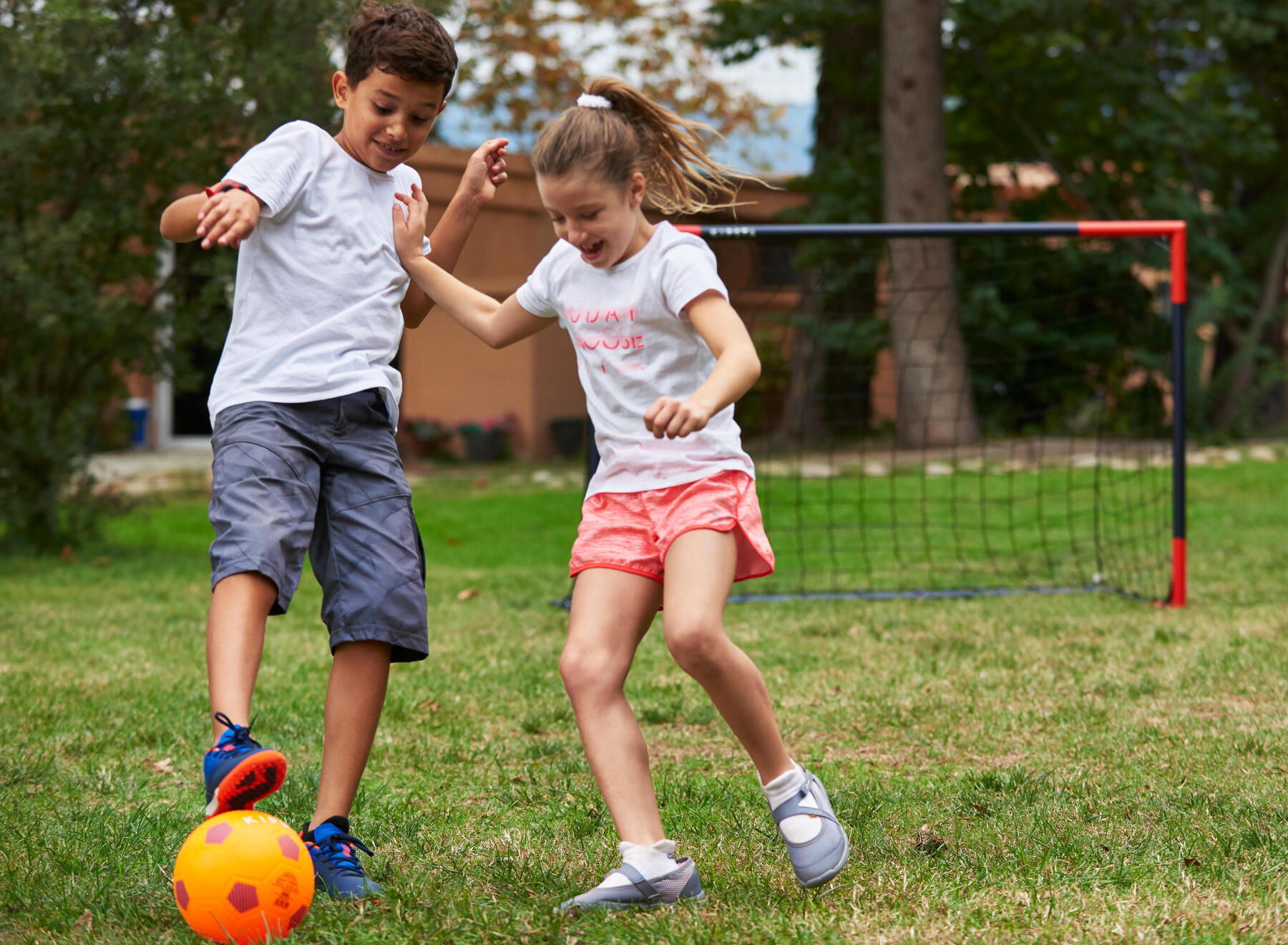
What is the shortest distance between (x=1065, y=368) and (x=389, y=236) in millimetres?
13989

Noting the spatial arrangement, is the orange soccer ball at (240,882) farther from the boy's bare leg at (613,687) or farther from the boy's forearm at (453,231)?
the boy's forearm at (453,231)

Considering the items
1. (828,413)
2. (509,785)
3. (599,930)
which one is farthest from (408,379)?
(599,930)

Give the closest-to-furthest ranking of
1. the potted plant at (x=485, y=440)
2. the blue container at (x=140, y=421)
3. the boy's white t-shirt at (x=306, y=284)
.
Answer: the boy's white t-shirt at (x=306, y=284) < the potted plant at (x=485, y=440) < the blue container at (x=140, y=421)

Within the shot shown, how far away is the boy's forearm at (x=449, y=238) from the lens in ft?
10.1

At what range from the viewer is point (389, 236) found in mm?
2973

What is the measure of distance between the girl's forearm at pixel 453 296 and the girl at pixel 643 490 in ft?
0.58

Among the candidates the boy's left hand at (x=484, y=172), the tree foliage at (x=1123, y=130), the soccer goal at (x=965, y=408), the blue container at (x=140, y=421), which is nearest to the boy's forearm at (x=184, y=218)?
the boy's left hand at (x=484, y=172)

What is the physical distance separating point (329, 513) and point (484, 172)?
2.76ft

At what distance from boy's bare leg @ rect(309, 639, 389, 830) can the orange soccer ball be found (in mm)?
361

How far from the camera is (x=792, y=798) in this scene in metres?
2.63

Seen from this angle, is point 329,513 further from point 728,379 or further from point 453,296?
point 728,379

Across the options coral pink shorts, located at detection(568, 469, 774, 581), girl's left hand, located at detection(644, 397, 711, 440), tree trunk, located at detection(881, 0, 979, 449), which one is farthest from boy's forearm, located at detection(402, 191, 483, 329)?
tree trunk, located at detection(881, 0, 979, 449)

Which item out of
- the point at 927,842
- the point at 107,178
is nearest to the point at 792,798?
the point at 927,842

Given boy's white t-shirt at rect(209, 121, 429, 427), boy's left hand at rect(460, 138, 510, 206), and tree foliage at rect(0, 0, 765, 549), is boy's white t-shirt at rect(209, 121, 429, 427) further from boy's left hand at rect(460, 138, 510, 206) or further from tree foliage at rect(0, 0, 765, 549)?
tree foliage at rect(0, 0, 765, 549)
